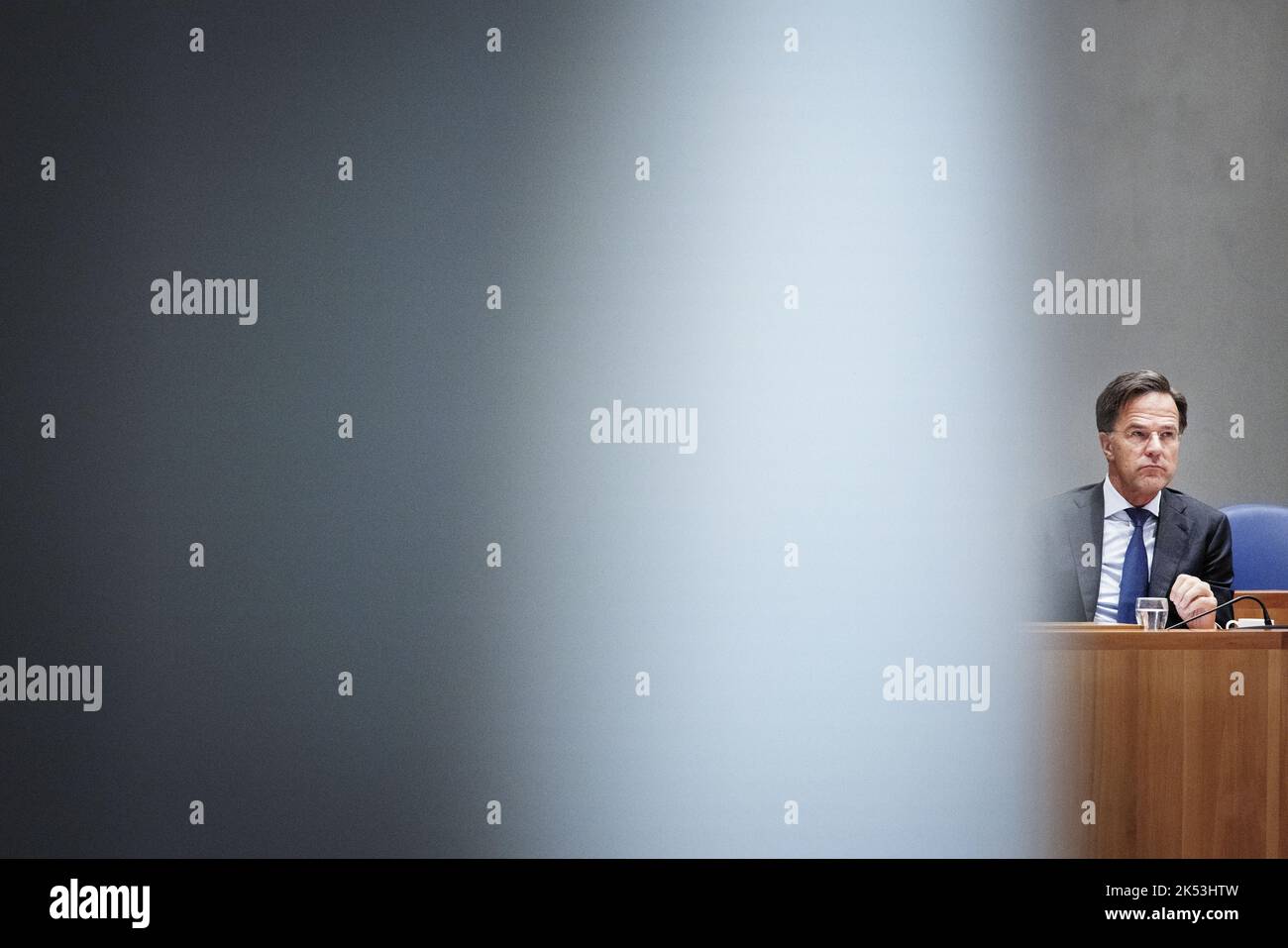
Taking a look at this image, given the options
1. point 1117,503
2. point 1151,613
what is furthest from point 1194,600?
point 1117,503

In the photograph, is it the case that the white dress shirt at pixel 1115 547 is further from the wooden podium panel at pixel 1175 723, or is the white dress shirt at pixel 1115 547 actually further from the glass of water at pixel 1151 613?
the wooden podium panel at pixel 1175 723

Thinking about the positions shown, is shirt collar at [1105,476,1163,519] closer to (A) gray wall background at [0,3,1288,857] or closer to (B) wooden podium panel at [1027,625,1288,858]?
(A) gray wall background at [0,3,1288,857]

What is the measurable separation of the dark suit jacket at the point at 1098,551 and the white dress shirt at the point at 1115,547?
1 cm

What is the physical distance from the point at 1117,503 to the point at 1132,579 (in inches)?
8.9

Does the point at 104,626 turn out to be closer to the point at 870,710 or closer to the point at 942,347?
the point at 870,710

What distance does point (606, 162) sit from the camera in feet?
9.64

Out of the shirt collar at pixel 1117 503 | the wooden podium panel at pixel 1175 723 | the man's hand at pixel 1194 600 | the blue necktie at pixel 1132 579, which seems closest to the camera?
the wooden podium panel at pixel 1175 723

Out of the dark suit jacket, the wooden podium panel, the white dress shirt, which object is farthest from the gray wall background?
the wooden podium panel

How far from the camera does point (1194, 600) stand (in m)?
2.61

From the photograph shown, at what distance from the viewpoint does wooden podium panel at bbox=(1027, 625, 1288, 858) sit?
234cm

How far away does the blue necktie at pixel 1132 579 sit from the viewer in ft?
9.14

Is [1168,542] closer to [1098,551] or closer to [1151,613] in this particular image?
[1098,551]

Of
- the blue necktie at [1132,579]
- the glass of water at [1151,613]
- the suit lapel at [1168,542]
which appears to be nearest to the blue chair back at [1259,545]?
the suit lapel at [1168,542]
